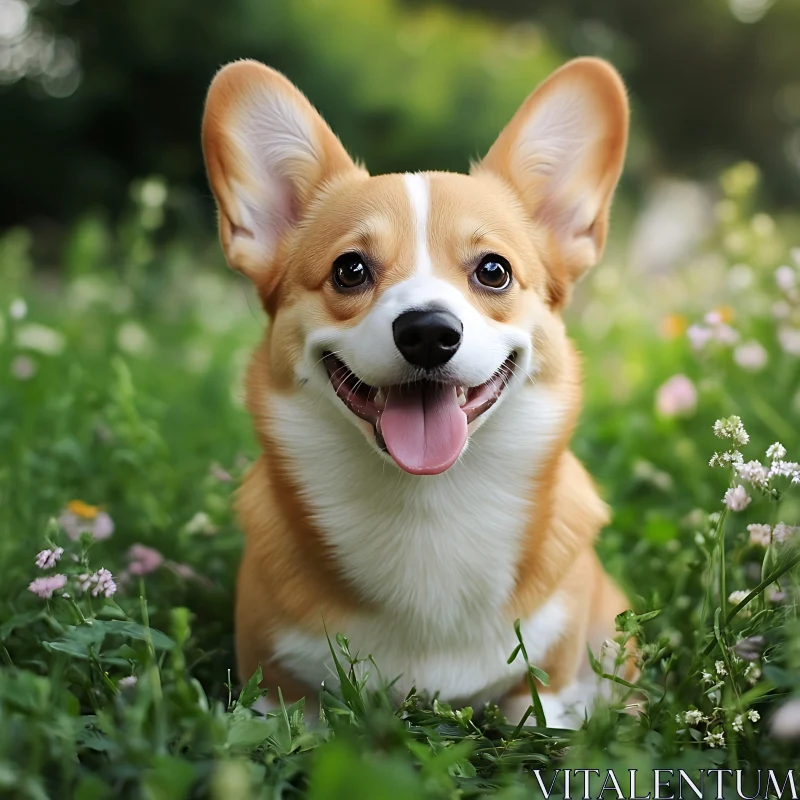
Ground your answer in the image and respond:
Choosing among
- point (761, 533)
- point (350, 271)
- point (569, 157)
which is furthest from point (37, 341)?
point (761, 533)

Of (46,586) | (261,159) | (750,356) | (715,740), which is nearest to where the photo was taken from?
(715,740)

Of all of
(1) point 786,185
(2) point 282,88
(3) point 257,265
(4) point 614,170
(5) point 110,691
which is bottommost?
(1) point 786,185

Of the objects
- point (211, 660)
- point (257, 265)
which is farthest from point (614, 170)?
point (211, 660)

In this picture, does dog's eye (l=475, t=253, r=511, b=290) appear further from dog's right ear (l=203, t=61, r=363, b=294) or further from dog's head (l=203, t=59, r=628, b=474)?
dog's right ear (l=203, t=61, r=363, b=294)

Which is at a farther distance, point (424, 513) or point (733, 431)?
point (424, 513)

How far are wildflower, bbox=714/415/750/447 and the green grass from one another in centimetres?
11

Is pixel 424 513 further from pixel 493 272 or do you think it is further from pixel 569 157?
pixel 569 157

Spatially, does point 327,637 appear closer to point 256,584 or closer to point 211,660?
point 256,584

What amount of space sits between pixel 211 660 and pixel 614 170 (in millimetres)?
1543

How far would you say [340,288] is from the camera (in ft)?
6.37

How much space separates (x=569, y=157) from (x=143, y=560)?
147 cm

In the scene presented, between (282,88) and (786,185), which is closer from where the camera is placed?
(282,88)

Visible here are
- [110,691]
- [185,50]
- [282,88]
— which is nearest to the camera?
[110,691]

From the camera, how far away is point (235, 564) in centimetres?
253
